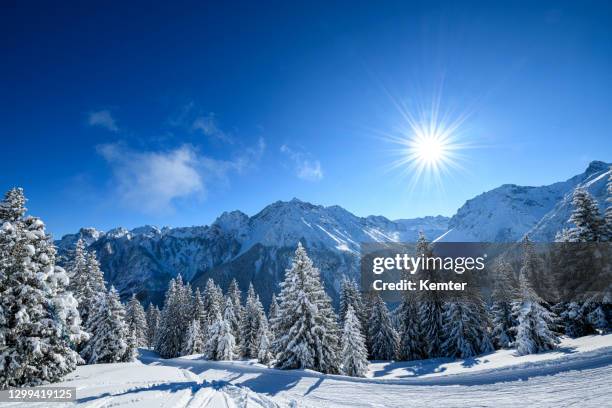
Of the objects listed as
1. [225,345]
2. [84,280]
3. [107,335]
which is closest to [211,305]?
[225,345]

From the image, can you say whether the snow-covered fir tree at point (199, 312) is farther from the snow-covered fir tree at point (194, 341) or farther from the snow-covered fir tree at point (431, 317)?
the snow-covered fir tree at point (431, 317)

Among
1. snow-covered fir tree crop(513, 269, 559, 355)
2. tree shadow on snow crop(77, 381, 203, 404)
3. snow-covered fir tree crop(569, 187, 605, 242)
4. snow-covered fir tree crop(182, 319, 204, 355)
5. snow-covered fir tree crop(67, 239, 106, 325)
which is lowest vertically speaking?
snow-covered fir tree crop(182, 319, 204, 355)

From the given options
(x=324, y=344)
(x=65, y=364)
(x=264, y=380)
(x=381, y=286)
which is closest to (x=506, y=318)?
(x=381, y=286)

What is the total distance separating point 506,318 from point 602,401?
2931cm

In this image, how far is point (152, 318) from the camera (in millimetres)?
86938

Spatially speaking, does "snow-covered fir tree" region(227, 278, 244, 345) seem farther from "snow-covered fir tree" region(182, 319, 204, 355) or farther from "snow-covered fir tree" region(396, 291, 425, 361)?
"snow-covered fir tree" region(396, 291, 425, 361)

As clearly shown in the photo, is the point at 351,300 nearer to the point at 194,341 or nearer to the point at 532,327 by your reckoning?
the point at 532,327

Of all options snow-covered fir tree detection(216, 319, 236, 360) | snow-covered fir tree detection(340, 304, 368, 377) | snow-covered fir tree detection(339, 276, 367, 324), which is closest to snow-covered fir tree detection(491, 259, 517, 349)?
snow-covered fir tree detection(339, 276, 367, 324)

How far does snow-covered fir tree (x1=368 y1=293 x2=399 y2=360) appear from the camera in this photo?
39.0 metres

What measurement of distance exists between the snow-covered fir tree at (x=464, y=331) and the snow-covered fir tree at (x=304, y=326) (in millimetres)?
13631

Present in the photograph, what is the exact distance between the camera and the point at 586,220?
2889cm

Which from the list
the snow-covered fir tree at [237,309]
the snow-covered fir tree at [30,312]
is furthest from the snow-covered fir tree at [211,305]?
the snow-covered fir tree at [30,312]

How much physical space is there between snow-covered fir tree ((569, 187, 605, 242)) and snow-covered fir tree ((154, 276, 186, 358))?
175ft

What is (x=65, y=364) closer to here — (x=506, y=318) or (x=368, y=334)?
(x=368, y=334)
